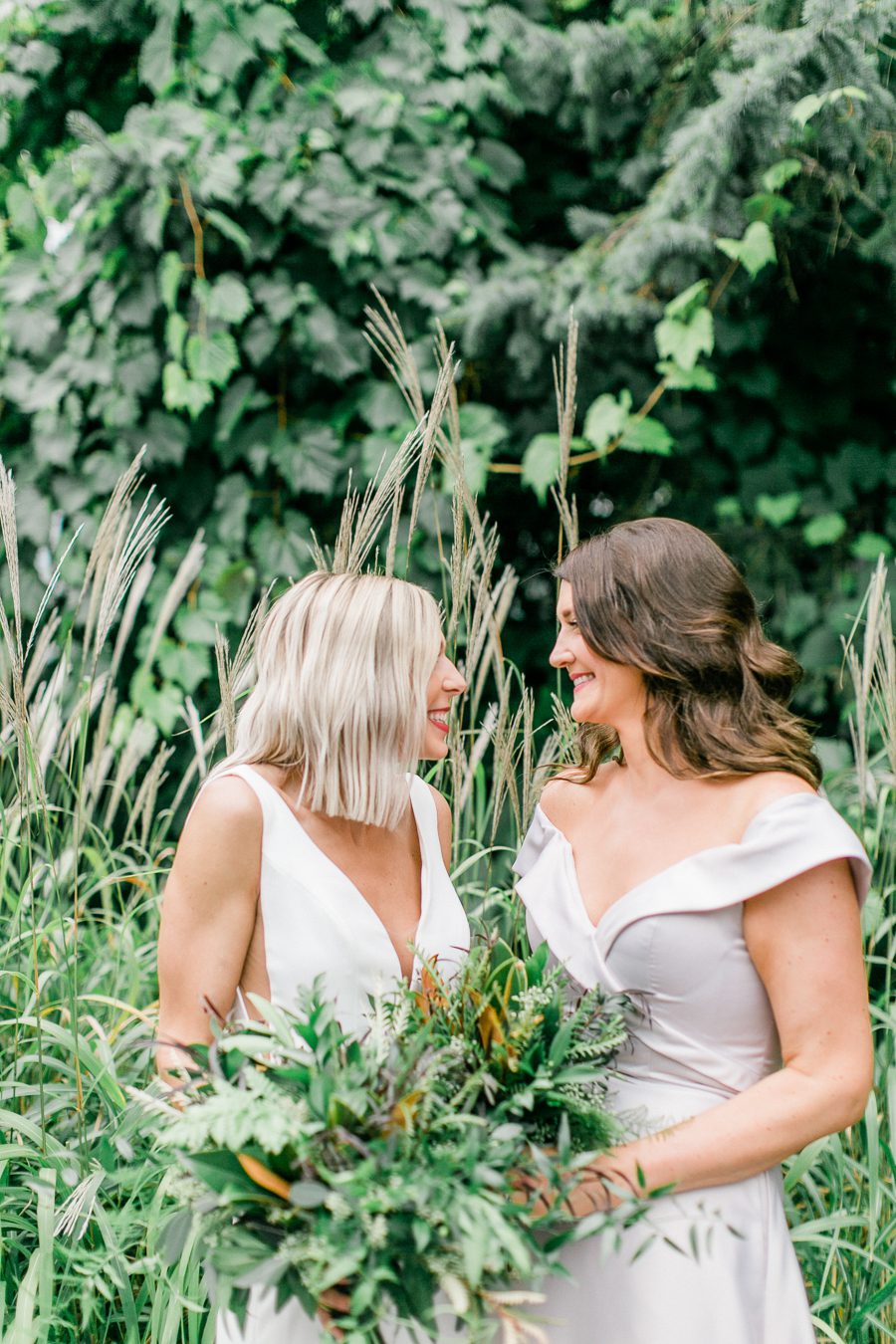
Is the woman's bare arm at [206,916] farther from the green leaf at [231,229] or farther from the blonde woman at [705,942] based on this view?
the green leaf at [231,229]

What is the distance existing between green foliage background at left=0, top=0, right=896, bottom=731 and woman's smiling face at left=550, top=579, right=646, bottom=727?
1472mm

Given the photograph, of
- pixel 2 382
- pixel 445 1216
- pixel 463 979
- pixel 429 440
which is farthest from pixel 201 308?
pixel 445 1216

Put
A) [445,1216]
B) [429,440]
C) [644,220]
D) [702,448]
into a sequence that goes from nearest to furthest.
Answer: [445,1216]
[429,440]
[644,220]
[702,448]

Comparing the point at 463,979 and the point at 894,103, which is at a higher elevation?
the point at 894,103

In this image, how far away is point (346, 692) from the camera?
172cm

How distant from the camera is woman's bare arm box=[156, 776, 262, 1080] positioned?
167 cm

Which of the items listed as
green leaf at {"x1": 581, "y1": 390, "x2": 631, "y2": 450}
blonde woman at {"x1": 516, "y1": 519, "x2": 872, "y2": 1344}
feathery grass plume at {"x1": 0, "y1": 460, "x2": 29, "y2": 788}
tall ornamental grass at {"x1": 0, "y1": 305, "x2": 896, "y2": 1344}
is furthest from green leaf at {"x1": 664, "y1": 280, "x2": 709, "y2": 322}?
feathery grass plume at {"x1": 0, "y1": 460, "x2": 29, "y2": 788}

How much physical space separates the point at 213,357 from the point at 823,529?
6.41 feet

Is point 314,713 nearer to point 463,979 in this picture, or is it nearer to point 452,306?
point 463,979

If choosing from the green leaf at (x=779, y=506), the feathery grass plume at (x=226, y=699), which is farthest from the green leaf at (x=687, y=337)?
the feathery grass plume at (x=226, y=699)

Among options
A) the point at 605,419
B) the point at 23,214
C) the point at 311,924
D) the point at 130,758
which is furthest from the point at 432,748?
the point at 23,214

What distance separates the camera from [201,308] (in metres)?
3.41

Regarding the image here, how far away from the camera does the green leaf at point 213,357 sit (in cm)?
336

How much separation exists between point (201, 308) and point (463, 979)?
261 cm
